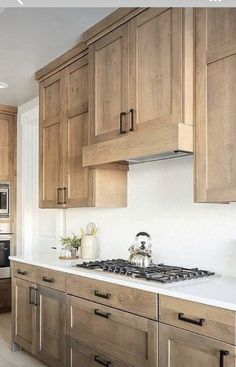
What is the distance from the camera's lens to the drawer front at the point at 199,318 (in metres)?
1.74

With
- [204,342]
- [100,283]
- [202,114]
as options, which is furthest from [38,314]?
[202,114]

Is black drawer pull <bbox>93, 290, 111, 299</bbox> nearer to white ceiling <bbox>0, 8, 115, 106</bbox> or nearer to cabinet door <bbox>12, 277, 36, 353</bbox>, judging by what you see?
cabinet door <bbox>12, 277, 36, 353</bbox>

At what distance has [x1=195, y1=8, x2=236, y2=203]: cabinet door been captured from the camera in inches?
80.8

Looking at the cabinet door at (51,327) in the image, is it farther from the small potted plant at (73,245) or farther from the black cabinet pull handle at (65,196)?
the black cabinet pull handle at (65,196)

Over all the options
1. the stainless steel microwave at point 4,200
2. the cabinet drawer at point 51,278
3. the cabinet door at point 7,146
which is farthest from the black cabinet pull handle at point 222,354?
the cabinet door at point 7,146

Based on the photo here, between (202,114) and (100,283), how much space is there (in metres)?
1.20

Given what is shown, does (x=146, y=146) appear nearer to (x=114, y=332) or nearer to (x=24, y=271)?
(x=114, y=332)

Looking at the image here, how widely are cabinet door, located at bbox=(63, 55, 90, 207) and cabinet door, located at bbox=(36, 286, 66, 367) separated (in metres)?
0.76

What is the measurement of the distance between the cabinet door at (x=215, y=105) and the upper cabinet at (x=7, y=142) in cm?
343

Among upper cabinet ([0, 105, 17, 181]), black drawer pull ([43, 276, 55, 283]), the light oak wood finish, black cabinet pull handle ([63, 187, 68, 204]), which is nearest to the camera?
black drawer pull ([43, 276, 55, 283])

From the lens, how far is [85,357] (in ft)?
8.63

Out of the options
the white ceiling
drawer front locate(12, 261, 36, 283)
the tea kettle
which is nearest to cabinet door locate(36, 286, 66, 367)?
drawer front locate(12, 261, 36, 283)

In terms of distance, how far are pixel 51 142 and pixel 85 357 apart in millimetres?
1919

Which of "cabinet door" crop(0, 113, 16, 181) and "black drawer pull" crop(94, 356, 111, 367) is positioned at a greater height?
"cabinet door" crop(0, 113, 16, 181)
